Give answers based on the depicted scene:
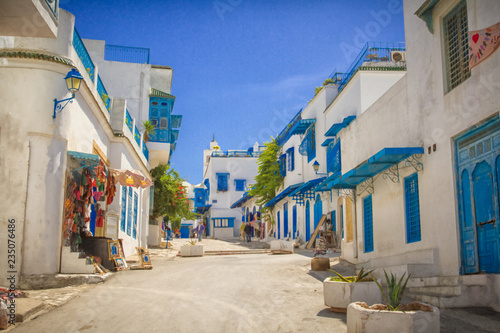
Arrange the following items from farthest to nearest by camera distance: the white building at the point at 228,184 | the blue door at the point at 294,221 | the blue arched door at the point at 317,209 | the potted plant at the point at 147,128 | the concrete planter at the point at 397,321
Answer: the white building at the point at 228,184
the blue door at the point at 294,221
the blue arched door at the point at 317,209
the potted plant at the point at 147,128
the concrete planter at the point at 397,321

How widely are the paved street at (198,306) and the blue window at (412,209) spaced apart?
243 cm

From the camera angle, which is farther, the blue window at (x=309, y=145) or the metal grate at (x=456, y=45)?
the blue window at (x=309, y=145)

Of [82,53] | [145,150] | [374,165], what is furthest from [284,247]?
[82,53]

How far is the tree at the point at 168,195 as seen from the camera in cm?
2806

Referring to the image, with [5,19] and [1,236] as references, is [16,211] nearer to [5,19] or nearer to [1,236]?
[1,236]

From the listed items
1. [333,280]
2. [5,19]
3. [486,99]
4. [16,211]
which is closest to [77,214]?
[16,211]

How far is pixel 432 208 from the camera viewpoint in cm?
1001

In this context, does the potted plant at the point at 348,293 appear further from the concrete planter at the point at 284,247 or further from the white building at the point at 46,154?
the concrete planter at the point at 284,247

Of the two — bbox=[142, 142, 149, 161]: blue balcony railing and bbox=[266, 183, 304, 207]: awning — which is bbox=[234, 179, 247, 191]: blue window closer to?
bbox=[266, 183, 304, 207]: awning

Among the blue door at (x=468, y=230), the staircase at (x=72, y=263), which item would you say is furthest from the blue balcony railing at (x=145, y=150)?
the blue door at (x=468, y=230)

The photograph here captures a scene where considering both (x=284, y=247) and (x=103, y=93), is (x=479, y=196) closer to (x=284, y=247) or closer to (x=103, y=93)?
(x=103, y=93)

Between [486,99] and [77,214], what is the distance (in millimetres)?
9300

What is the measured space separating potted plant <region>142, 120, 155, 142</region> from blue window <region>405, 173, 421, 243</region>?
15.1m

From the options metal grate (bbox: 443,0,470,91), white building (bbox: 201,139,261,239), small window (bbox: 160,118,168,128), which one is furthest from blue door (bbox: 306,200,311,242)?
white building (bbox: 201,139,261,239)
